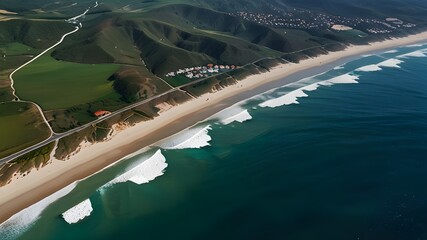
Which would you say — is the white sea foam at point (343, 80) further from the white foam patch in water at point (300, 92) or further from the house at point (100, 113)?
the house at point (100, 113)

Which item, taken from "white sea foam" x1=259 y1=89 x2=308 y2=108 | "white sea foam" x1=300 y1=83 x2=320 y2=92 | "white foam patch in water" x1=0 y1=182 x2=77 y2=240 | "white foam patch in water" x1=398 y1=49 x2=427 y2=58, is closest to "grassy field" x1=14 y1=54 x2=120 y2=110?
"white foam patch in water" x1=0 y1=182 x2=77 y2=240

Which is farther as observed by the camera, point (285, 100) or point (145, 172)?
point (285, 100)

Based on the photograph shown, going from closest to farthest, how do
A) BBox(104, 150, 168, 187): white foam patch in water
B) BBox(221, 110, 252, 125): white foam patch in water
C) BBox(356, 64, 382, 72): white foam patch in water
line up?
BBox(104, 150, 168, 187): white foam patch in water < BBox(221, 110, 252, 125): white foam patch in water < BBox(356, 64, 382, 72): white foam patch in water

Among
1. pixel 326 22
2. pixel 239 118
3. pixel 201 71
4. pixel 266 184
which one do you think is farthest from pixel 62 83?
pixel 326 22

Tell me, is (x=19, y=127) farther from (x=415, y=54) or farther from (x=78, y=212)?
(x=415, y=54)

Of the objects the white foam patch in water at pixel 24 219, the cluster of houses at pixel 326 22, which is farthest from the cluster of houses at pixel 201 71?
the cluster of houses at pixel 326 22

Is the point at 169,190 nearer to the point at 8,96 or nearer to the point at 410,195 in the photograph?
the point at 410,195

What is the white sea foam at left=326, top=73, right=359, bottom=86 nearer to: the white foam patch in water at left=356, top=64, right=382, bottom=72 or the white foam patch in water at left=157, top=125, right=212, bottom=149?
the white foam patch in water at left=356, top=64, right=382, bottom=72
